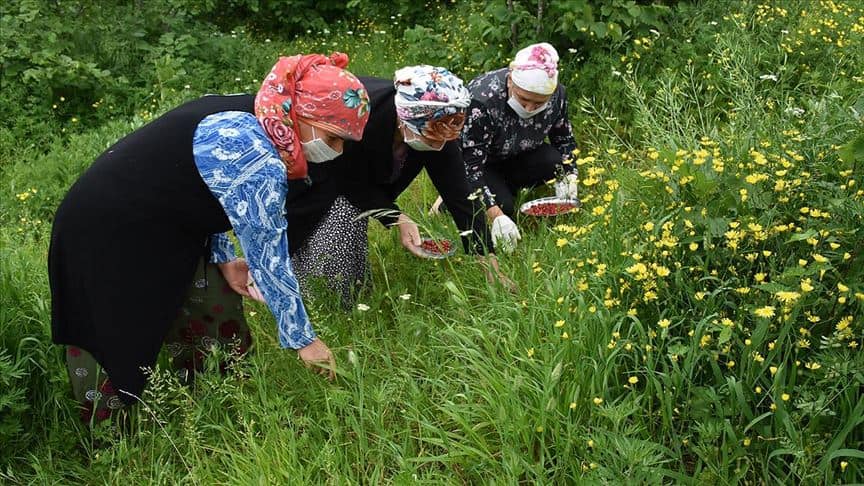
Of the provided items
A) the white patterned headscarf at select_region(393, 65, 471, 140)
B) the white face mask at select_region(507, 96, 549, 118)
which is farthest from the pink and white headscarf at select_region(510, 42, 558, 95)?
the white patterned headscarf at select_region(393, 65, 471, 140)

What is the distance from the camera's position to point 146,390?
2459 millimetres

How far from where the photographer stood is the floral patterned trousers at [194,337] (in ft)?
8.23

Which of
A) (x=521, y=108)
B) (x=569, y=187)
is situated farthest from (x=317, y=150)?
(x=521, y=108)

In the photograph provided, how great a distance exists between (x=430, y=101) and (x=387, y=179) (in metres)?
0.55

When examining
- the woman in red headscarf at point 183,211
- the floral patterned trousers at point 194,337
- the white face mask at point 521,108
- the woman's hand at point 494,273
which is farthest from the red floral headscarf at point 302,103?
the white face mask at point 521,108

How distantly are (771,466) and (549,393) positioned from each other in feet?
1.86

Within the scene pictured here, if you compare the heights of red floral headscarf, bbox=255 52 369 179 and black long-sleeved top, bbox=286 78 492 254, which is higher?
red floral headscarf, bbox=255 52 369 179

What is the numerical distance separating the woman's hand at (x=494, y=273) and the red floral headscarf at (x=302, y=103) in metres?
0.83

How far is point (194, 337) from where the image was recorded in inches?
106

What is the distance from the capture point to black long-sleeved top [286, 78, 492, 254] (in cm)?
284

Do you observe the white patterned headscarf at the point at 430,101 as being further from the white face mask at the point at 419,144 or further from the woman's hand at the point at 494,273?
the woman's hand at the point at 494,273

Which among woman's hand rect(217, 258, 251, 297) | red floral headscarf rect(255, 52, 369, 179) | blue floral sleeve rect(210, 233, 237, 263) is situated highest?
red floral headscarf rect(255, 52, 369, 179)

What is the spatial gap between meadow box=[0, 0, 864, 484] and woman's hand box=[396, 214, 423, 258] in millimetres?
84

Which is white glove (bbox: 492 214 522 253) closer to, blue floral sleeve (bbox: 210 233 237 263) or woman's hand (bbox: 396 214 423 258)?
woman's hand (bbox: 396 214 423 258)
